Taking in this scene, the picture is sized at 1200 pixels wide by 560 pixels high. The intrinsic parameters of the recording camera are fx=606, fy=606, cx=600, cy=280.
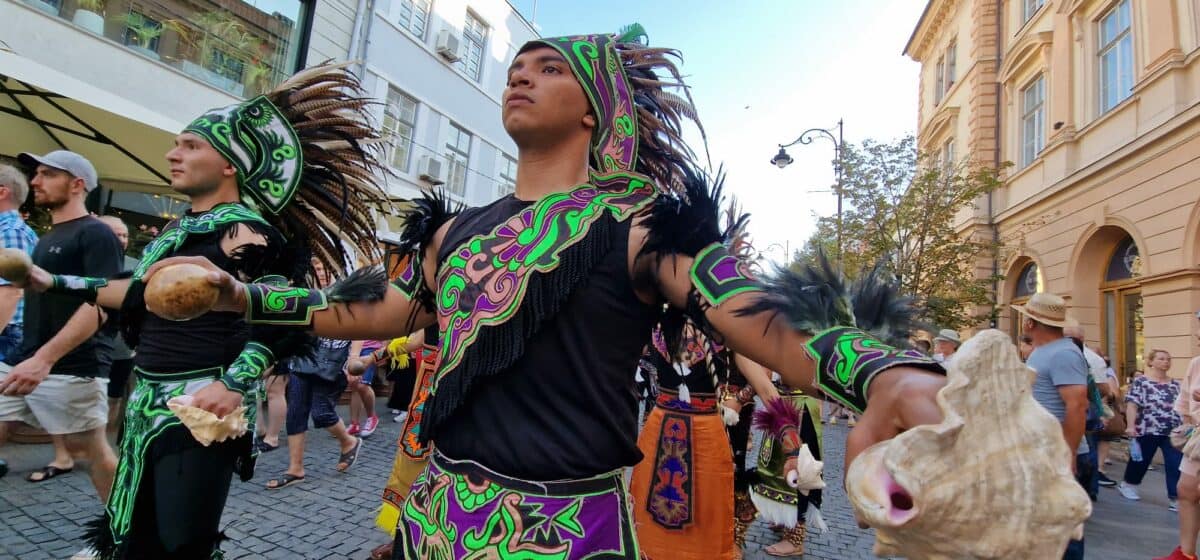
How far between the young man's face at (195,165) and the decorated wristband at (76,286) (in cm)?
52

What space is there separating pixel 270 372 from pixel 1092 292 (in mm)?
14255

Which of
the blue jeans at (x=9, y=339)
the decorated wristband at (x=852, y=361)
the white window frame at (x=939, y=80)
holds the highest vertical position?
the white window frame at (x=939, y=80)

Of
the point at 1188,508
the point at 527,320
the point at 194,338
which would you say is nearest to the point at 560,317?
the point at 527,320

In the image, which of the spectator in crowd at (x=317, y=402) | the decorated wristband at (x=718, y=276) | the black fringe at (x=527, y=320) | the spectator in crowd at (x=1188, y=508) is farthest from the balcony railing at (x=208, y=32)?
the spectator in crowd at (x=1188, y=508)

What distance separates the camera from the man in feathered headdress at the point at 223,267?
2.12 metres

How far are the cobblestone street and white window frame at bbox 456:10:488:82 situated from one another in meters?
11.7

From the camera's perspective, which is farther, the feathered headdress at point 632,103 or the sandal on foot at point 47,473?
the sandal on foot at point 47,473

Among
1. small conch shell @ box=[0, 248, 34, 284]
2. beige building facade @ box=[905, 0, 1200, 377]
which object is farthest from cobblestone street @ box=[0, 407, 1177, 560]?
beige building facade @ box=[905, 0, 1200, 377]

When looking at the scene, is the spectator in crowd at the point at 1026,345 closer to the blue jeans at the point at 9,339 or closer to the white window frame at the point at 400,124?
the blue jeans at the point at 9,339

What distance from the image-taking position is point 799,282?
3.38ft

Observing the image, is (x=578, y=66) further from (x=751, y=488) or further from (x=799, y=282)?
(x=751, y=488)

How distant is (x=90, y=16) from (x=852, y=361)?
10.3 metres

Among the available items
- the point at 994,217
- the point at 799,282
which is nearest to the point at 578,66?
the point at 799,282

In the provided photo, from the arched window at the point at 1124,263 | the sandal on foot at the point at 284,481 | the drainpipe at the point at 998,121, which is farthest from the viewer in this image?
the drainpipe at the point at 998,121
